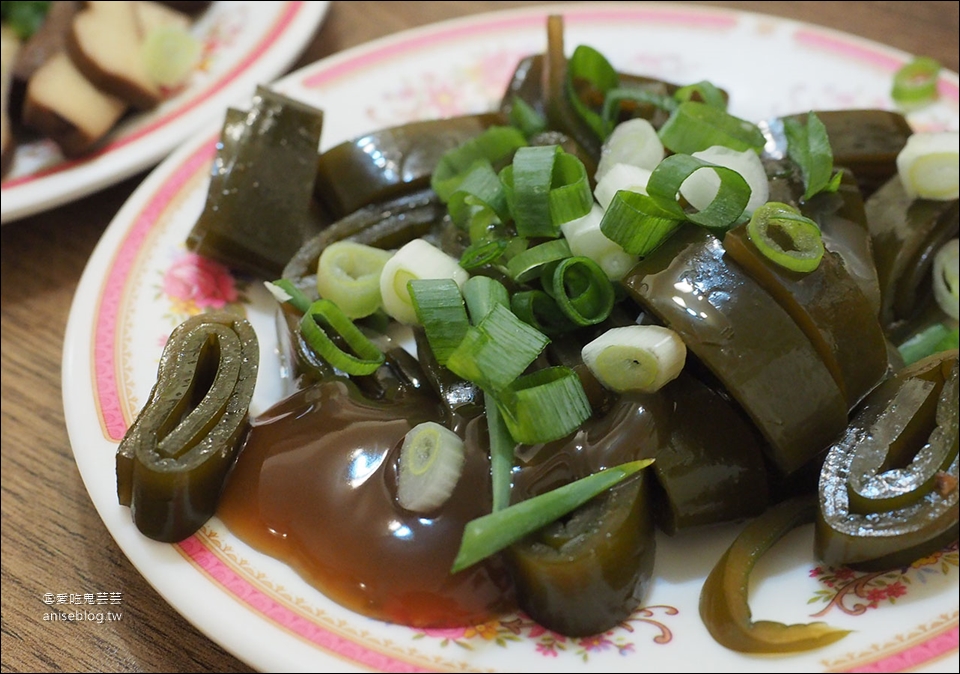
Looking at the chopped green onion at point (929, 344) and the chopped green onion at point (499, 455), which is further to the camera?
the chopped green onion at point (929, 344)

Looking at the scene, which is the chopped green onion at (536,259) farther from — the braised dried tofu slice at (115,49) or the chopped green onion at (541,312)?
the braised dried tofu slice at (115,49)

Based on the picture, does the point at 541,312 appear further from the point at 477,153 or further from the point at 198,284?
the point at 198,284

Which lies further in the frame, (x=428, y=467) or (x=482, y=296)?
(x=482, y=296)

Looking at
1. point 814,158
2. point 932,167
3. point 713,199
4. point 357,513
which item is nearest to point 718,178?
point 713,199

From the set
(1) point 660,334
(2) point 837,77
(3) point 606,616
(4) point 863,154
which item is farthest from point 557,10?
(3) point 606,616

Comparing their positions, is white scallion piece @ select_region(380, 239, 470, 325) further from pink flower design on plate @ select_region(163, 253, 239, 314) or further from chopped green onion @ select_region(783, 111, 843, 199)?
chopped green onion @ select_region(783, 111, 843, 199)

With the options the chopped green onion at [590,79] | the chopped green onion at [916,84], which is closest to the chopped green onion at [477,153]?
the chopped green onion at [590,79]

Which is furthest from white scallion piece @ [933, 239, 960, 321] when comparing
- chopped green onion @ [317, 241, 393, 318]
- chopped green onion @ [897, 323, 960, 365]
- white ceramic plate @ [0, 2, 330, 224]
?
white ceramic plate @ [0, 2, 330, 224]
